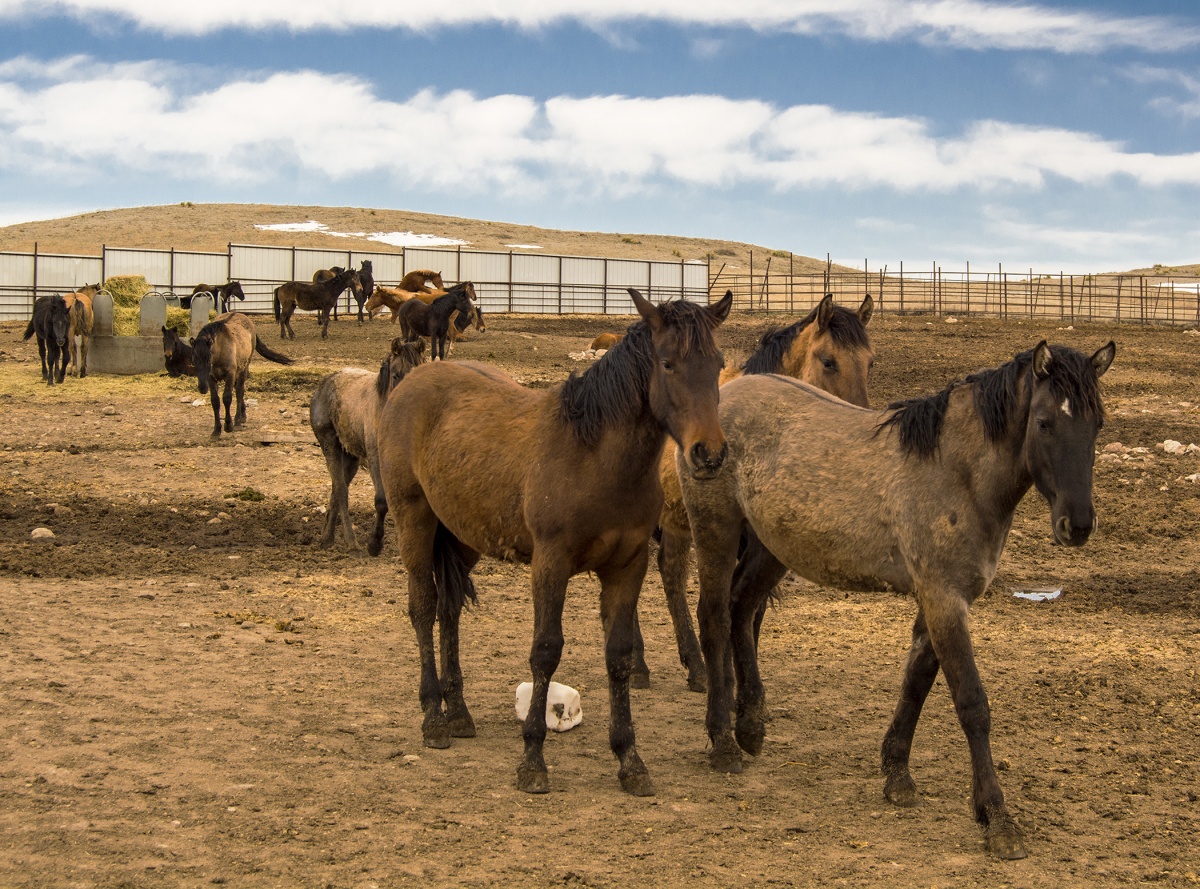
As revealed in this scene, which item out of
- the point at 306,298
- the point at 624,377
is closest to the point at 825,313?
the point at 624,377

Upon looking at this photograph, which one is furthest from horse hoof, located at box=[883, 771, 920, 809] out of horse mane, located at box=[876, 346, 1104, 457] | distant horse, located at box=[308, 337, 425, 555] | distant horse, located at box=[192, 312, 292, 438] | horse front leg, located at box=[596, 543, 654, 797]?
distant horse, located at box=[192, 312, 292, 438]

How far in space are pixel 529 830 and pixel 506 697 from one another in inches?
77.3

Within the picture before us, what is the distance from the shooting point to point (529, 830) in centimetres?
458

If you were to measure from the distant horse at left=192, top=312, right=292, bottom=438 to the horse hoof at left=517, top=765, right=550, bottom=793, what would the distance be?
1115cm

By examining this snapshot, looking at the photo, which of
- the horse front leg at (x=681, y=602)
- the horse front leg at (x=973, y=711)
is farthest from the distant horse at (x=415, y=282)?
the horse front leg at (x=973, y=711)

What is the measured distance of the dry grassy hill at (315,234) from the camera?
71.4 metres

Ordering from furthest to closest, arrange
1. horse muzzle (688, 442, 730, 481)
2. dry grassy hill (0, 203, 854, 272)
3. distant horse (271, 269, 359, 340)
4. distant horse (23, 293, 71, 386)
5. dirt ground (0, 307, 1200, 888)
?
dry grassy hill (0, 203, 854, 272) < distant horse (271, 269, 359, 340) < distant horse (23, 293, 71, 386) < horse muzzle (688, 442, 730, 481) < dirt ground (0, 307, 1200, 888)

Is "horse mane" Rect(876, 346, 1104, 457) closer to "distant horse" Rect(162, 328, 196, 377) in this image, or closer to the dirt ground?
the dirt ground

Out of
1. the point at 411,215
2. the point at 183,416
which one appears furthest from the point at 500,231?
the point at 183,416

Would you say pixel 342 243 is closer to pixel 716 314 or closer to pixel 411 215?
pixel 411 215

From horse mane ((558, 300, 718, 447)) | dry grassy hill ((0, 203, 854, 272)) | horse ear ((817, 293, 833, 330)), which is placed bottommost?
horse mane ((558, 300, 718, 447))

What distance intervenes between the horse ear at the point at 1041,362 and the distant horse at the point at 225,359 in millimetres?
12546

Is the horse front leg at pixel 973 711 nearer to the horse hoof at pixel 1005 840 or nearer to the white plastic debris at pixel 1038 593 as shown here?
the horse hoof at pixel 1005 840

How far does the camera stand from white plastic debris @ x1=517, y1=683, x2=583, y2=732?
5.95m
